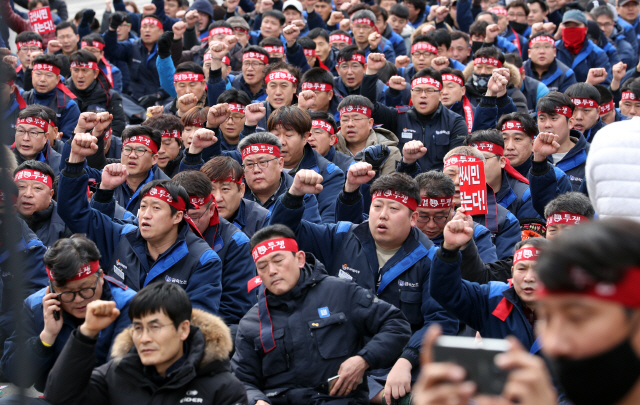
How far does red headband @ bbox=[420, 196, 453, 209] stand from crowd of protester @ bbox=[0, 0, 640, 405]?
2 centimetres

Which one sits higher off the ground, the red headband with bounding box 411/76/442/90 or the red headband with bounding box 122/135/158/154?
the red headband with bounding box 122/135/158/154

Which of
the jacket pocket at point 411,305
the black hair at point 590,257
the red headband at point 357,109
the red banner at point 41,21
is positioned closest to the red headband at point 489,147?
the red headband at point 357,109

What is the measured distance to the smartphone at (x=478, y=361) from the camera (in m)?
1.49

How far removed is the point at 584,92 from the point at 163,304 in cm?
580

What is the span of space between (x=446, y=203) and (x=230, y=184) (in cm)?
177

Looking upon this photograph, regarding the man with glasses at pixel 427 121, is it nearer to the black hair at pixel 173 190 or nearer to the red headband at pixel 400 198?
the red headband at pixel 400 198

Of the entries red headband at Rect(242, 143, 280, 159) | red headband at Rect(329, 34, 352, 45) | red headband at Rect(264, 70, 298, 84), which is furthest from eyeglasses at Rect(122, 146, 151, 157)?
red headband at Rect(329, 34, 352, 45)

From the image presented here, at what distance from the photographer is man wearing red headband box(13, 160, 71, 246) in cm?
592

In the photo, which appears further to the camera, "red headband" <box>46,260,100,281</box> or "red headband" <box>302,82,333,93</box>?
"red headband" <box>302,82,333,93</box>

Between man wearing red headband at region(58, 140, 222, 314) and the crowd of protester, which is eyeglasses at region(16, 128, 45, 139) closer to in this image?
the crowd of protester

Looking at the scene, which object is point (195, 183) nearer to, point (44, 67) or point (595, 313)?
point (595, 313)

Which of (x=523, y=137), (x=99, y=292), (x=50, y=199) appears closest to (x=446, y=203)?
(x=523, y=137)

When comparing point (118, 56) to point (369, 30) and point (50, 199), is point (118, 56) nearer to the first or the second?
point (369, 30)

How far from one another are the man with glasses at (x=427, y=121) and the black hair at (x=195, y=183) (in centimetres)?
323
